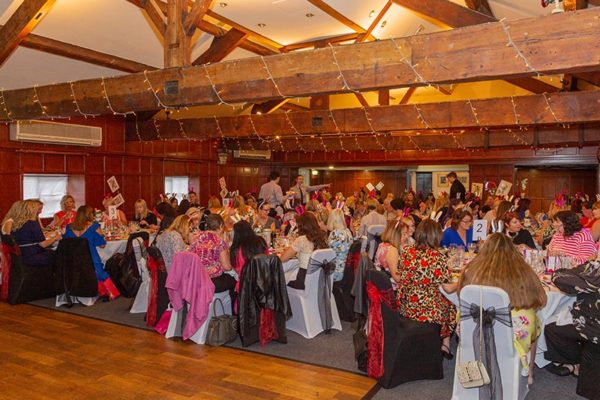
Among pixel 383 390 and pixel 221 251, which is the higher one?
pixel 221 251

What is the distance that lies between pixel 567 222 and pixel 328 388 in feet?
10.1

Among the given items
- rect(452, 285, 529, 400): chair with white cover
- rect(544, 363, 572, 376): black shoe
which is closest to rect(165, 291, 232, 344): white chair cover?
rect(452, 285, 529, 400): chair with white cover

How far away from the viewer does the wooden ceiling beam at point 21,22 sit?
5836 mm

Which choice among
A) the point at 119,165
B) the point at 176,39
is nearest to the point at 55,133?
the point at 119,165

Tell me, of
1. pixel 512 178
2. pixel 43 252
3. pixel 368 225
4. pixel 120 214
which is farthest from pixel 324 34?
pixel 512 178

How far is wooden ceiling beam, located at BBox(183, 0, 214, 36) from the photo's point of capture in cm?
557

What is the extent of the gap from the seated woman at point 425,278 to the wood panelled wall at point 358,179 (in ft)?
45.0

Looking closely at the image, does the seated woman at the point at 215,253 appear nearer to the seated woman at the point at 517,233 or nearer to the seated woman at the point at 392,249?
the seated woman at the point at 392,249

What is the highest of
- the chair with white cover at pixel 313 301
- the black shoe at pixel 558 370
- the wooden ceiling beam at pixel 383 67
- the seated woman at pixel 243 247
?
the wooden ceiling beam at pixel 383 67

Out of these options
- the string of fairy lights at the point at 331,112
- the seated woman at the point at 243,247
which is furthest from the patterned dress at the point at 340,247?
the string of fairy lights at the point at 331,112

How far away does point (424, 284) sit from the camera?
411 cm

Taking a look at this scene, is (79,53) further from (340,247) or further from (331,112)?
(340,247)

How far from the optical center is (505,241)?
359 centimetres

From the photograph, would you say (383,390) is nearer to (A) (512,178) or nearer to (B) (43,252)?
(B) (43,252)
